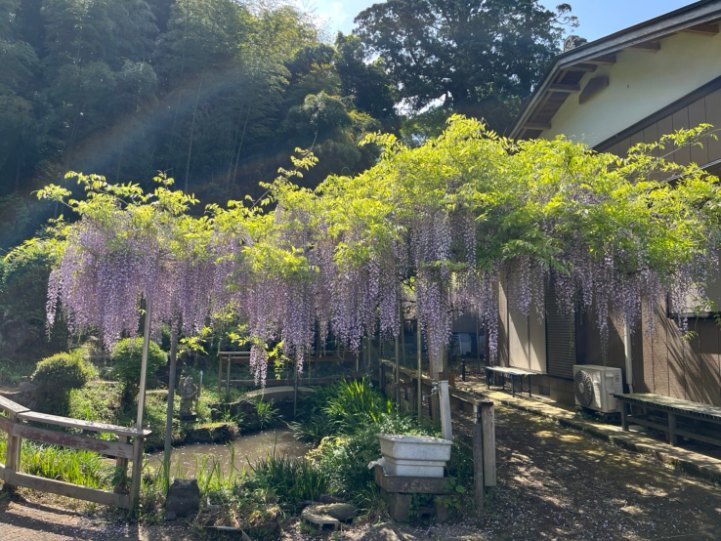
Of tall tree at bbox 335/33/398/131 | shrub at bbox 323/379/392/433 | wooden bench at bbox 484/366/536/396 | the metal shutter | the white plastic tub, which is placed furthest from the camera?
tall tree at bbox 335/33/398/131

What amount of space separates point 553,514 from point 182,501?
10.8 ft

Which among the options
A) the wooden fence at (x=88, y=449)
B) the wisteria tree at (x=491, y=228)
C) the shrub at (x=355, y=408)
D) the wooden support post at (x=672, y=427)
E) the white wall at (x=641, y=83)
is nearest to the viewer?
the wooden fence at (x=88, y=449)

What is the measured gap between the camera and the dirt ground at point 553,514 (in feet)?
A: 14.9

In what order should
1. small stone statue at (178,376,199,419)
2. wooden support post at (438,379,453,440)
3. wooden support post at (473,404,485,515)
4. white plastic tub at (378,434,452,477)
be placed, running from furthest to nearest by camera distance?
small stone statue at (178,376,199,419)
wooden support post at (438,379,453,440)
wooden support post at (473,404,485,515)
white plastic tub at (378,434,452,477)

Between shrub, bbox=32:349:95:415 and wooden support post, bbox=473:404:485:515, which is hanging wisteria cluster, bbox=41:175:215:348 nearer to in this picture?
shrub, bbox=32:349:95:415

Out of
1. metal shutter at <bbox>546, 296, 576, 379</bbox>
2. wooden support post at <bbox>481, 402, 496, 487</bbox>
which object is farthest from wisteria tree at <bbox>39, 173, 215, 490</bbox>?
metal shutter at <bbox>546, 296, 576, 379</bbox>

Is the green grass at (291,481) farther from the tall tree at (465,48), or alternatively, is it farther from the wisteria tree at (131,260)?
the tall tree at (465,48)

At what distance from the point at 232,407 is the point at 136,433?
16.0 feet

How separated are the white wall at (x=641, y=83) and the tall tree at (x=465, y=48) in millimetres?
12511

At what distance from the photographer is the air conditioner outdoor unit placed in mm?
8359

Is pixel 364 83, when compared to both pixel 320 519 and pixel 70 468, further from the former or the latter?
pixel 320 519

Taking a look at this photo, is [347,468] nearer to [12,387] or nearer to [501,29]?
[12,387]

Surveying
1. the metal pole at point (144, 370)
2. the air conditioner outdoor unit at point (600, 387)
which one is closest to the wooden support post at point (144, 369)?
the metal pole at point (144, 370)

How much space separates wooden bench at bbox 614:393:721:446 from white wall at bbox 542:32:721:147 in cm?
405
